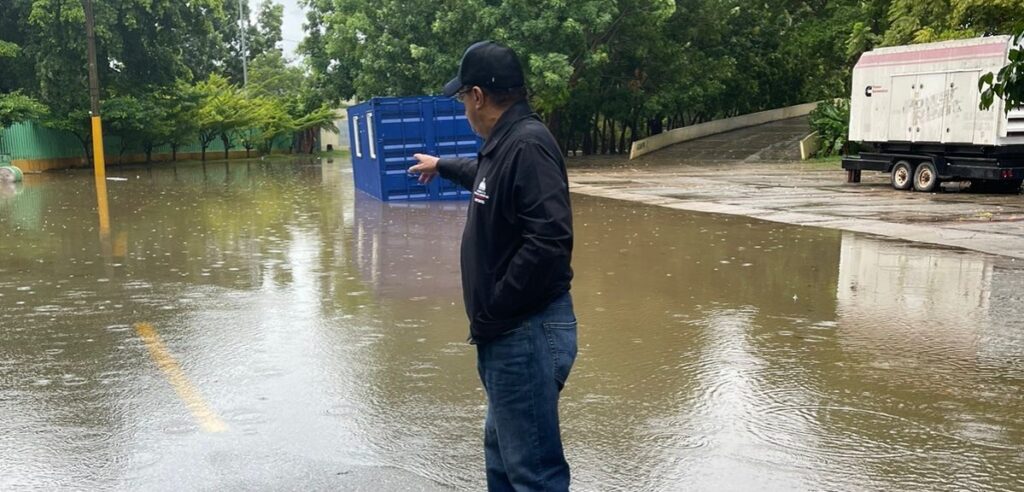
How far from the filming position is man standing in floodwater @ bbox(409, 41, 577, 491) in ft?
9.49

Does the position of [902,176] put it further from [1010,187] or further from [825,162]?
A: [825,162]

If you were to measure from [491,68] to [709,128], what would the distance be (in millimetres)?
42276

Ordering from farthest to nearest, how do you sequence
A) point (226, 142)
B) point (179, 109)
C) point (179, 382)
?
point (226, 142) < point (179, 109) < point (179, 382)

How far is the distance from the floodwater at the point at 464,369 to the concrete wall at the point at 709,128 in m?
27.3

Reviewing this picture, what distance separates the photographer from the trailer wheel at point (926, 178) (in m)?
19.1

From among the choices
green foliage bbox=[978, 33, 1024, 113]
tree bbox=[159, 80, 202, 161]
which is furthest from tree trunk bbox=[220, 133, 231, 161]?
green foliage bbox=[978, 33, 1024, 113]

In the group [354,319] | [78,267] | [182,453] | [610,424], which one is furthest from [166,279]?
[610,424]

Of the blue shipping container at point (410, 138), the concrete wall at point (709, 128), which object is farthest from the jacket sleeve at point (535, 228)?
the concrete wall at point (709, 128)

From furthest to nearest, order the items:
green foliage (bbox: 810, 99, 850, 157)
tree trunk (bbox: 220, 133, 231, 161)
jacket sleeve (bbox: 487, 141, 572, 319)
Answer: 1. tree trunk (bbox: 220, 133, 231, 161)
2. green foliage (bbox: 810, 99, 850, 157)
3. jacket sleeve (bbox: 487, 141, 572, 319)

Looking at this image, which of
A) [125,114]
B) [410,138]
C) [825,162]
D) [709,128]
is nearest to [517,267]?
[410,138]

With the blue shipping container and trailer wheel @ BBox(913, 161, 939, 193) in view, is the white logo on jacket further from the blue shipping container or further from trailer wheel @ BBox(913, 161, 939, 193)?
A: trailer wheel @ BBox(913, 161, 939, 193)

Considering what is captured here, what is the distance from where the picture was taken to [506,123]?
3057mm

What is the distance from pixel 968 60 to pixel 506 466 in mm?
18198

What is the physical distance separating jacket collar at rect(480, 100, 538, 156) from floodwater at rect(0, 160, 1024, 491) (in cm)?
181
